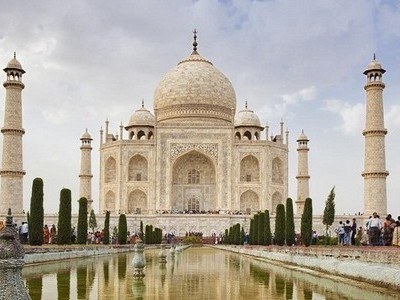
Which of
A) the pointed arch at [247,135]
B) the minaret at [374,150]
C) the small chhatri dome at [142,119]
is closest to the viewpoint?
the minaret at [374,150]

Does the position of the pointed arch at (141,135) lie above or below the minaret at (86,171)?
above

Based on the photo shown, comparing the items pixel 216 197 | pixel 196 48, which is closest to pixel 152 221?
pixel 216 197

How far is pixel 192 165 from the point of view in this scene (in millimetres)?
32719

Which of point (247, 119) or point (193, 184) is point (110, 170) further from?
point (247, 119)

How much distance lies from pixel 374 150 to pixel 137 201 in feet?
43.6

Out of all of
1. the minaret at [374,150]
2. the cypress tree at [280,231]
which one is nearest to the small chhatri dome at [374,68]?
the minaret at [374,150]

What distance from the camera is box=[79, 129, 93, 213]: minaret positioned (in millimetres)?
32312

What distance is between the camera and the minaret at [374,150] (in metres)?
22.9

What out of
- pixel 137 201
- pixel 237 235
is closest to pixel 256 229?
pixel 237 235

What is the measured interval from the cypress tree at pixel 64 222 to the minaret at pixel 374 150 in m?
13.1

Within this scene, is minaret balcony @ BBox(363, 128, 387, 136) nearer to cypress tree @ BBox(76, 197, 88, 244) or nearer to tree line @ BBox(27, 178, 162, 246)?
tree line @ BBox(27, 178, 162, 246)

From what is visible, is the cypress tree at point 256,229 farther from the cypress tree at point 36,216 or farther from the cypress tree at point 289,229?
the cypress tree at point 36,216

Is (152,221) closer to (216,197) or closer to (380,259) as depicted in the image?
(216,197)

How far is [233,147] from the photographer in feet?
103
